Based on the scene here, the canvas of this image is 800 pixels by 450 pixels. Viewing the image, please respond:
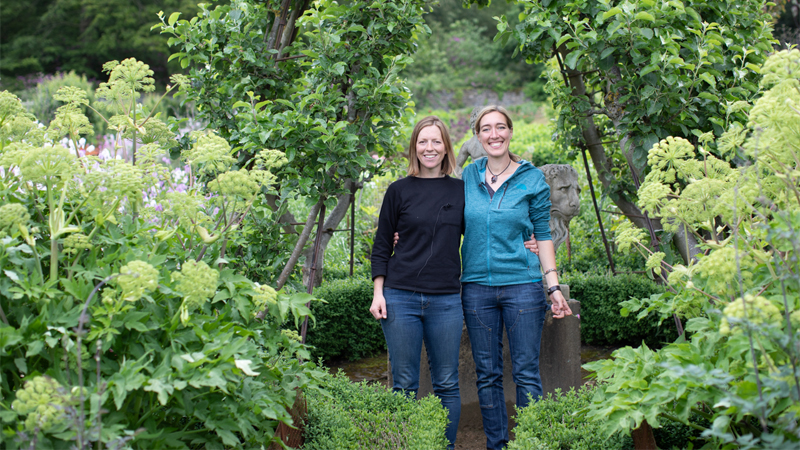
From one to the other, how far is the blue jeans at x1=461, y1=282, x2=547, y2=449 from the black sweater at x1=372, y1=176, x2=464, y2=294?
0.18 m

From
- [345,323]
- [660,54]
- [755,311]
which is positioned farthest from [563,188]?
[755,311]

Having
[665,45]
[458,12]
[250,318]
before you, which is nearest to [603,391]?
[250,318]

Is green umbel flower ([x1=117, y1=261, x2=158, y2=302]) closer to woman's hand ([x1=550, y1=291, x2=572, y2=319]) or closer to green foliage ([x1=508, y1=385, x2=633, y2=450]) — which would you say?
green foliage ([x1=508, y1=385, x2=633, y2=450])

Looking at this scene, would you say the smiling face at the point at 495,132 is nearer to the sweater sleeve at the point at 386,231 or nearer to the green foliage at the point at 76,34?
the sweater sleeve at the point at 386,231

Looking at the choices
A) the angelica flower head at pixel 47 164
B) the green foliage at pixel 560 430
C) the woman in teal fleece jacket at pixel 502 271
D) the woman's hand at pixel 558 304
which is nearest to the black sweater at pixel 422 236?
the woman in teal fleece jacket at pixel 502 271

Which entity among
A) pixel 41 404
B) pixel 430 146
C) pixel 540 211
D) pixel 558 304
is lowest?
pixel 558 304

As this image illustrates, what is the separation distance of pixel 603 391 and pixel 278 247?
1944mm

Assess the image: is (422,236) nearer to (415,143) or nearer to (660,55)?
(415,143)

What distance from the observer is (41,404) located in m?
1.37

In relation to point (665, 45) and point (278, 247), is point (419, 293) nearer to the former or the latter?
point (278, 247)

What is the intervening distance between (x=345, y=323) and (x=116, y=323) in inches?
135

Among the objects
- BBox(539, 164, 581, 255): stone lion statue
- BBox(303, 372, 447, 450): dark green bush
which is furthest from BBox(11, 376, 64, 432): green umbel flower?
BBox(539, 164, 581, 255): stone lion statue

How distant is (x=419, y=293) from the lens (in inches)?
107

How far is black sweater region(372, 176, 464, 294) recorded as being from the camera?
2.72 metres
